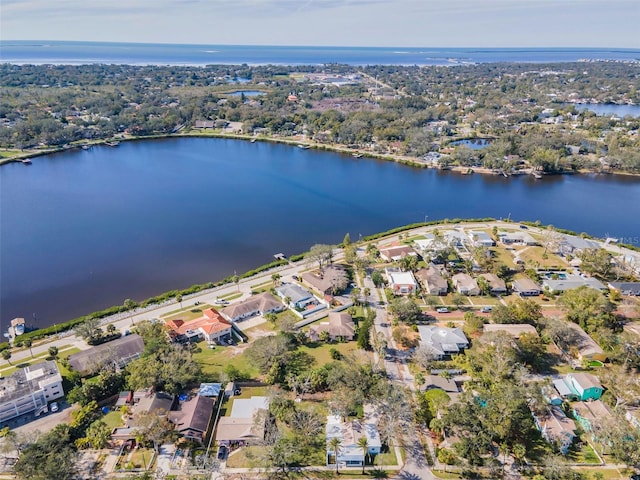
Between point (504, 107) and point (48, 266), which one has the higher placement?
point (504, 107)

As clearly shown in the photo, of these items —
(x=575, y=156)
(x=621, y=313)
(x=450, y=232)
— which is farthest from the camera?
(x=575, y=156)

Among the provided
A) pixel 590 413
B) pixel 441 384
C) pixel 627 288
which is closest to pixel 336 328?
pixel 441 384

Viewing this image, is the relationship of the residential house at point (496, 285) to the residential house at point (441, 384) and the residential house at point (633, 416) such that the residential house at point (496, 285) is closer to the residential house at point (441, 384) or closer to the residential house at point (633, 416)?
the residential house at point (441, 384)

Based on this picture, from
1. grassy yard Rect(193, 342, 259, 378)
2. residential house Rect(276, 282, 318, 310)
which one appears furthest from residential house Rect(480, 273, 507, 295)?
grassy yard Rect(193, 342, 259, 378)

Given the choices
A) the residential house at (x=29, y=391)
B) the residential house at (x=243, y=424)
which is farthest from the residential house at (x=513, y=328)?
the residential house at (x=29, y=391)

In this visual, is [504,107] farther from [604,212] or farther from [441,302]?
[441,302]

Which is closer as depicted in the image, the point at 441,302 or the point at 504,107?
the point at 441,302

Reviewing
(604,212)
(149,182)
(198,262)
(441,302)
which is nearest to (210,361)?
(198,262)
